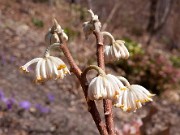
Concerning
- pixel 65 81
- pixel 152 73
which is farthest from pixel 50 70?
pixel 152 73

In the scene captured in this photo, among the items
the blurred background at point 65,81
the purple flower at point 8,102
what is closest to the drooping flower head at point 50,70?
the blurred background at point 65,81

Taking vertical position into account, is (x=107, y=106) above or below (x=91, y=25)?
below

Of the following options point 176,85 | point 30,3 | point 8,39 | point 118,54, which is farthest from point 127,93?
point 30,3

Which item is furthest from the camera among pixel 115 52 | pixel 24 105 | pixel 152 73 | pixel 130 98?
pixel 152 73

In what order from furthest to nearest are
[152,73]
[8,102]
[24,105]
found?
1. [152,73]
2. [24,105]
3. [8,102]

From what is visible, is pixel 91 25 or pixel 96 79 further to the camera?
pixel 91 25

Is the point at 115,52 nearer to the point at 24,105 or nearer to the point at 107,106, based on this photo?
the point at 107,106

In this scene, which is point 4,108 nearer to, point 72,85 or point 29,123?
point 29,123

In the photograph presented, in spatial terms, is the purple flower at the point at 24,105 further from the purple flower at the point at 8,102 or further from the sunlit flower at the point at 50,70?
the sunlit flower at the point at 50,70
